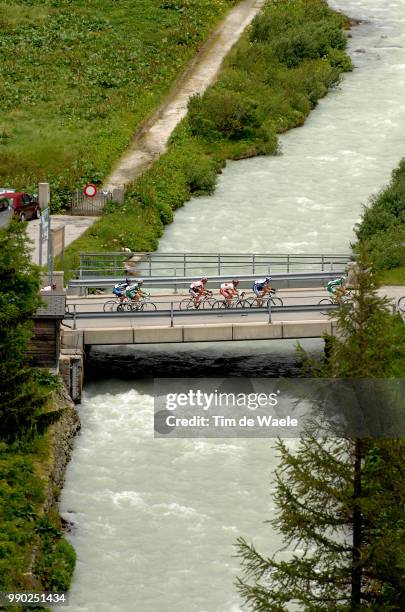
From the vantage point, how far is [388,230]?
245ft

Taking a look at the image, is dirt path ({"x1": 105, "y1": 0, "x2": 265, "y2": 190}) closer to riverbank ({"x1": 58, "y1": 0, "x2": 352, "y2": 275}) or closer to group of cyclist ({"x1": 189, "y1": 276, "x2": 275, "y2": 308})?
riverbank ({"x1": 58, "y1": 0, "x2": 352, "y2": 275})

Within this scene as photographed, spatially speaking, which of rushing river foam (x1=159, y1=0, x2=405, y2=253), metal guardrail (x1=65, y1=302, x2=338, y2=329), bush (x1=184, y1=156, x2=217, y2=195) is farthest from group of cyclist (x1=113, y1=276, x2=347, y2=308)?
bush (x1=184, y1=156, x2=217, y2=195)

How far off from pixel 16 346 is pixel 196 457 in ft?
23.2

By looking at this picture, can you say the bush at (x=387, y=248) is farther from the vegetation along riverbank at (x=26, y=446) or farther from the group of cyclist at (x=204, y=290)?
the vegetation along riverbank at (x=26, y=446)

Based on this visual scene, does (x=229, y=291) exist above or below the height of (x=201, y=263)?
below

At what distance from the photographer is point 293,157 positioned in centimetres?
8681

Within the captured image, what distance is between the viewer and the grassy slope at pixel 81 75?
82938mm

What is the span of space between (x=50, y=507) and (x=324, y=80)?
161 feet

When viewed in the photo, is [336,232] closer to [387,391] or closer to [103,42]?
[103,42]

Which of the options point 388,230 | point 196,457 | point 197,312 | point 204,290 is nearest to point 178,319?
point 197,312

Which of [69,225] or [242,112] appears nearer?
[69,225]

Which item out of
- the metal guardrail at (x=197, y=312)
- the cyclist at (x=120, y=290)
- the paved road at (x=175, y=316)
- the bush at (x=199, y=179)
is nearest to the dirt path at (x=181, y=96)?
the bush at (x=199, y=179)

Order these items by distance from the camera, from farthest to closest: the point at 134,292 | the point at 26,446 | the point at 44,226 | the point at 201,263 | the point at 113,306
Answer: the point at 201,263 → the point at 113,306 → the point at 134,292 → the point at 44,226 → the point at 26,446

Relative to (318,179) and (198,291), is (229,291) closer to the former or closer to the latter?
(198,291)
